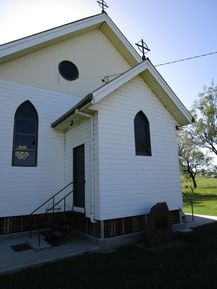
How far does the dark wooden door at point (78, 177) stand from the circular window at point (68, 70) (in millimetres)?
3684

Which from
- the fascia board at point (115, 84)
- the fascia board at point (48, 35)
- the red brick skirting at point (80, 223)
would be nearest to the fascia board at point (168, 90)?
the fascia board at point (115, 84)

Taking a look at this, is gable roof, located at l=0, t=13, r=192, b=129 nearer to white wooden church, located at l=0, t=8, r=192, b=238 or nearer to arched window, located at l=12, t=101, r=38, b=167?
white wooden church, located at l=0, t=8, r=192, b=238

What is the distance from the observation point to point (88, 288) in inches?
166

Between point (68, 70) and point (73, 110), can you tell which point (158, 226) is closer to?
point (73, 110)

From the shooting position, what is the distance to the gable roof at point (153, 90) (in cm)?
733

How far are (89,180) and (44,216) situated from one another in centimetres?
274

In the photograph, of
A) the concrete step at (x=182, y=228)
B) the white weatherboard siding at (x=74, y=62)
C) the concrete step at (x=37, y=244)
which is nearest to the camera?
the concrete step at (x=37, y=244)

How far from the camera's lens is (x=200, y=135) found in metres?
28.5

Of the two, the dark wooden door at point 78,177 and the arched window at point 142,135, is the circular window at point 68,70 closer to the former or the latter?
the dark wooden door at point 78,177

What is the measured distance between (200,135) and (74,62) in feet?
71.1

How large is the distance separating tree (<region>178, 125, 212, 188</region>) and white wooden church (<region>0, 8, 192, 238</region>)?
22019mm

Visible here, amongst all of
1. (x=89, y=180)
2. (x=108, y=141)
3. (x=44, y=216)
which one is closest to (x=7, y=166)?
(x=44, y=216)

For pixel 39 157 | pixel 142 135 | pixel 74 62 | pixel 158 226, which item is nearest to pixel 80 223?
pixel 158 226

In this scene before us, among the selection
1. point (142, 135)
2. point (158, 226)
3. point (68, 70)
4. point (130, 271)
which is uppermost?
point (68, 70)
